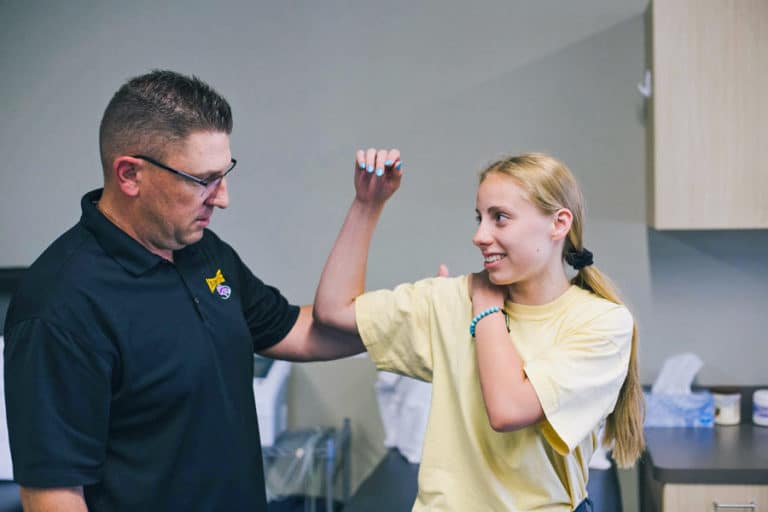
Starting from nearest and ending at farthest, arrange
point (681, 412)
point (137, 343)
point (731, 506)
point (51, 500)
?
point (51, 500) < point (137, 343) < point (731, 506) < point (681, 412)

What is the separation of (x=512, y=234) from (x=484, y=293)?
13 cm

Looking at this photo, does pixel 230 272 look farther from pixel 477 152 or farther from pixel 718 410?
pixel 718 410

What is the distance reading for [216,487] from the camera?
1477 mm

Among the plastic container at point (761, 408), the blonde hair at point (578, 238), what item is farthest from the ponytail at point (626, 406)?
the plastic container at point (761, 408)

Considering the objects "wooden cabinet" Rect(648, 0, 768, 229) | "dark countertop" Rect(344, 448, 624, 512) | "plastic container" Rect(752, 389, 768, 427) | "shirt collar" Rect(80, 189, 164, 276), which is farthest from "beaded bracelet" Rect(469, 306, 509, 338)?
"plastic container" Rect(752, 389, 768, 427)

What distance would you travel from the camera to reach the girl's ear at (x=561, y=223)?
1.44m

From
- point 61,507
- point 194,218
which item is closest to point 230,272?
point 194,218

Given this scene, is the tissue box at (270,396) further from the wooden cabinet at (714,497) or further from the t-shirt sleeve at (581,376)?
the t-shirt sleeve at (581,376)

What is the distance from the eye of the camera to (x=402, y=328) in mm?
1550

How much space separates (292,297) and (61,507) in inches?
59.2

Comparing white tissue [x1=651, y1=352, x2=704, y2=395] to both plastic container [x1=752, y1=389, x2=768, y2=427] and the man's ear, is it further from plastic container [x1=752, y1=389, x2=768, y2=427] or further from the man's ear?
the man's ear

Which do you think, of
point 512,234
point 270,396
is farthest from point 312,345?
point 270,396

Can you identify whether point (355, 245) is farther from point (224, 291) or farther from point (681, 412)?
point (681, 412)

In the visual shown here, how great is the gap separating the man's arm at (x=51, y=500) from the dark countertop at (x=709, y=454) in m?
1.38
